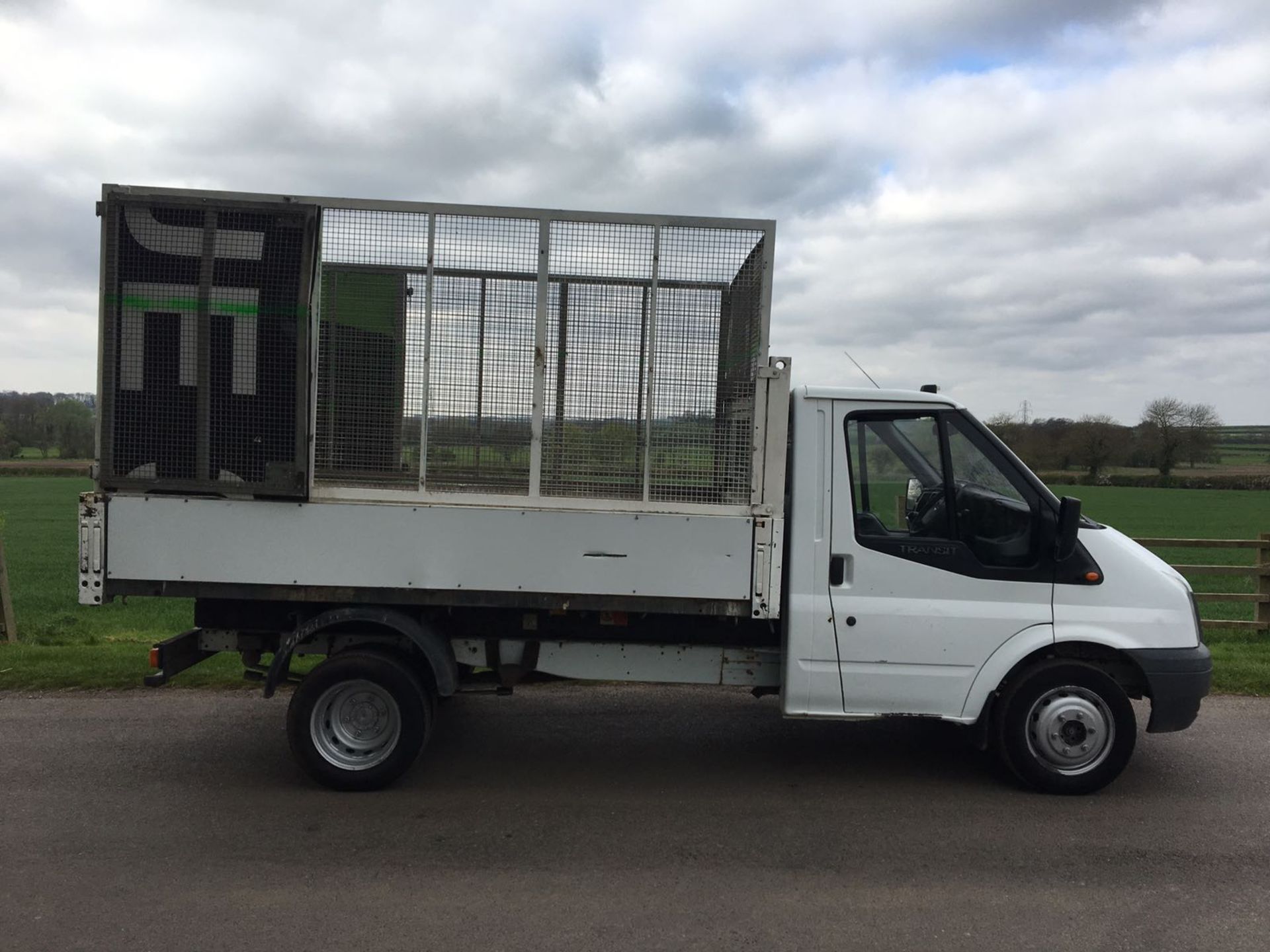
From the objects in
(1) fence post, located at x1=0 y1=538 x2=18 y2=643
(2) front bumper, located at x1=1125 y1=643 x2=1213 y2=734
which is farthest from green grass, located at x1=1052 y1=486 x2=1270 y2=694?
(1) fence post, located at x1=0 y1=538 x2=18 y2=643

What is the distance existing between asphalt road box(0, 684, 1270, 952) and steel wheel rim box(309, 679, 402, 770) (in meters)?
0.21

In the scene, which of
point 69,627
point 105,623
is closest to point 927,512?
point 69,627

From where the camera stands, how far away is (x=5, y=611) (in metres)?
8.90

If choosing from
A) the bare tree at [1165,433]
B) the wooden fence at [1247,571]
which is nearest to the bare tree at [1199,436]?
the bare tree at [1165,433]

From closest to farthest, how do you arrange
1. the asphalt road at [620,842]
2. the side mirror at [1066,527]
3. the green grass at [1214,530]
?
the asphalt road at [620,842]
the side mirror at [1066,527]
the green grass at [1214,530]

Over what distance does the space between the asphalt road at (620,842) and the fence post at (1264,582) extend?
154 inches

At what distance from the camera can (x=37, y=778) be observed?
17.4 ft

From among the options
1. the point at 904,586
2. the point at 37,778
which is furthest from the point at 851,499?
the point at 37,778

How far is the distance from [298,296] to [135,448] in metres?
1.18

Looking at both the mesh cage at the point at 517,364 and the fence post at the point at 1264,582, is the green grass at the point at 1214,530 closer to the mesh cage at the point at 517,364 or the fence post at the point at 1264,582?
the fence post at the point at 1264,582

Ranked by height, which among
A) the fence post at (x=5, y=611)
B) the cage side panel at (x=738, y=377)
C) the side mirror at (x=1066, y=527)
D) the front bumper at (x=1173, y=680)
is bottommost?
the fence post at (x=5, y=611)

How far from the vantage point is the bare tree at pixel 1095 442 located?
41.2m

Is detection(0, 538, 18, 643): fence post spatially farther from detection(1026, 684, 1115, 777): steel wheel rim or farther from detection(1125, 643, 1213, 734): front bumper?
detection(1125, 643, 1213, 734): front bumper

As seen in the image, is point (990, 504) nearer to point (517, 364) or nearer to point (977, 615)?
point (977, 615)
